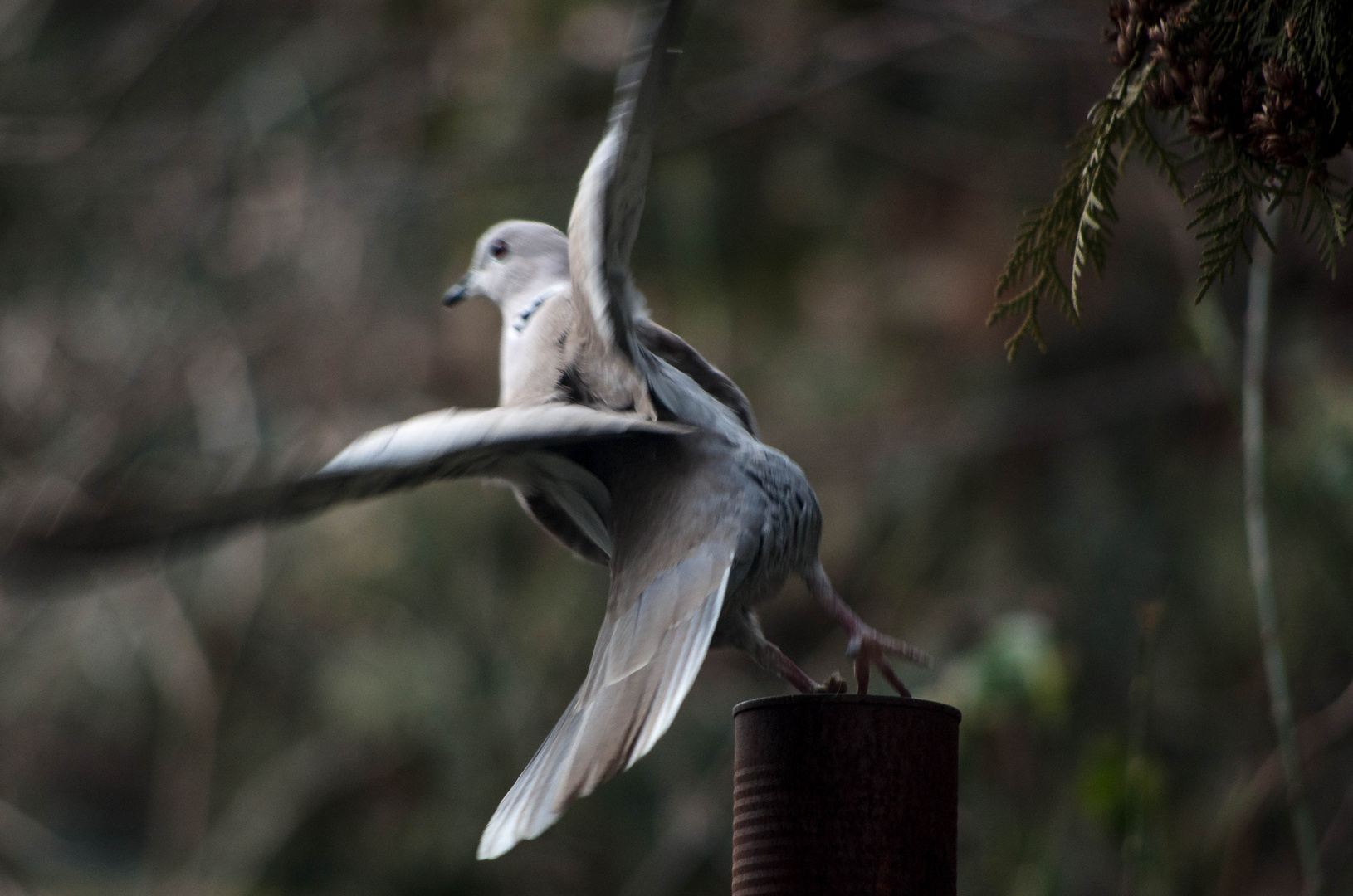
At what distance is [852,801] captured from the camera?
1407mm

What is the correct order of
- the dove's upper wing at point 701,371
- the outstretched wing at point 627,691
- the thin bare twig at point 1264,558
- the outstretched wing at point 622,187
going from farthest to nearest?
1. the thin bare twig at point 1264,558
2. the dove's upper wing at point 701,371
3. the outstretched wing at point 627,691
4. the outstretched wing at point 622,187

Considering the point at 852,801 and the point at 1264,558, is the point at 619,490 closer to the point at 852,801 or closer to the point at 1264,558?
the point at 852,801

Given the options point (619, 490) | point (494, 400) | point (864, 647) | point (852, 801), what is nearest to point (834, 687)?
point (864, 647)

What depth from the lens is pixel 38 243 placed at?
611 cm

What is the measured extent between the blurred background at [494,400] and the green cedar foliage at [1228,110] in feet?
8.88

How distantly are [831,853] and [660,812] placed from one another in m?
4.05

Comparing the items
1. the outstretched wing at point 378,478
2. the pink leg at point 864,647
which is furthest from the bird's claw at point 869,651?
the outstretched wing at point 378,478

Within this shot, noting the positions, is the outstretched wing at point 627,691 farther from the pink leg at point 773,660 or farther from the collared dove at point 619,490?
the pink leg at point 773,660

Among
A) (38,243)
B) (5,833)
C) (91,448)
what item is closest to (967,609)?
(91,448)

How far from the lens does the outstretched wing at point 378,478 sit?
46.4 inches

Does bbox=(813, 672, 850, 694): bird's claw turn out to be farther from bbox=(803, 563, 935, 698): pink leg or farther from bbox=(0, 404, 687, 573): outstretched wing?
bbox=(0, 404, 687, 573): outstretched wing

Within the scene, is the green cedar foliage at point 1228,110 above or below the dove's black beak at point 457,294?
above

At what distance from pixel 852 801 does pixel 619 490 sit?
→ 55 cm

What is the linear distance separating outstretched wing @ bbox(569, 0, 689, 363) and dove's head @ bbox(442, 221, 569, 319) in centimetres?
76
